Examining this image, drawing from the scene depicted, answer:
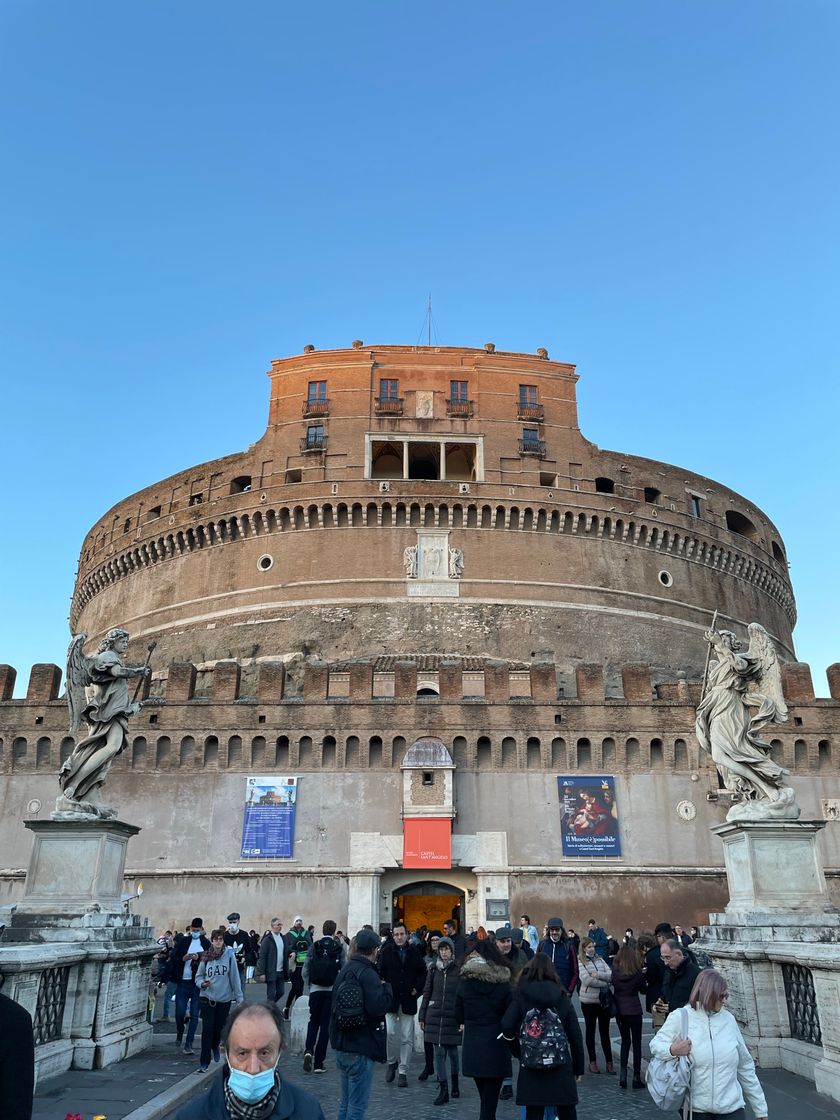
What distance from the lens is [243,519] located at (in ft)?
109

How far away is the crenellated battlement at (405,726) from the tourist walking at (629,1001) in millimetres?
15663

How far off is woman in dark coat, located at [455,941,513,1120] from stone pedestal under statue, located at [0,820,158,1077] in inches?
114

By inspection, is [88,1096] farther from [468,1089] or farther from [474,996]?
[468,1089]

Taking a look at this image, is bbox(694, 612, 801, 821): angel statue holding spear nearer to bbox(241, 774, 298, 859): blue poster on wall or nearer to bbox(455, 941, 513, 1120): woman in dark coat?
bbox(455, 941, 513, 1120): woman in dark coat

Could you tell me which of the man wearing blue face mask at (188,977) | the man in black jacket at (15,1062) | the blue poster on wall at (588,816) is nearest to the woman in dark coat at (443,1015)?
the man wearing blue face mask at (188,977)

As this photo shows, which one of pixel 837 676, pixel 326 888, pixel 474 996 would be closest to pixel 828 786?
pixel 837 676

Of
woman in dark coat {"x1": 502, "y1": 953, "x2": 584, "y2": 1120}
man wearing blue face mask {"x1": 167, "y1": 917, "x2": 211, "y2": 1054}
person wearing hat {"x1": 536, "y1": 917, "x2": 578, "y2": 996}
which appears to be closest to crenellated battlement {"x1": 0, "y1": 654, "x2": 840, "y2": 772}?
man wearing blue face mask {"x1": 167, "y1": 917, "x2": 211, "y2": 1054}

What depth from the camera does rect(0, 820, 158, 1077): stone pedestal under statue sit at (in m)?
6.60

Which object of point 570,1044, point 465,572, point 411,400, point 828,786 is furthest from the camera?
point 411,400

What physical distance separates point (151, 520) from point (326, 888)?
62.5ft

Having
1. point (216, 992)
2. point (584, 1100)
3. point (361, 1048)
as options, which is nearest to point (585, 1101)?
point (584, 1100)

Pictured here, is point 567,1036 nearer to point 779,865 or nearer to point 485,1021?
point 485,1021

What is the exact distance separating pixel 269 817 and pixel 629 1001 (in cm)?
1626

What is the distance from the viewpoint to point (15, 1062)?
2590 millimetres
